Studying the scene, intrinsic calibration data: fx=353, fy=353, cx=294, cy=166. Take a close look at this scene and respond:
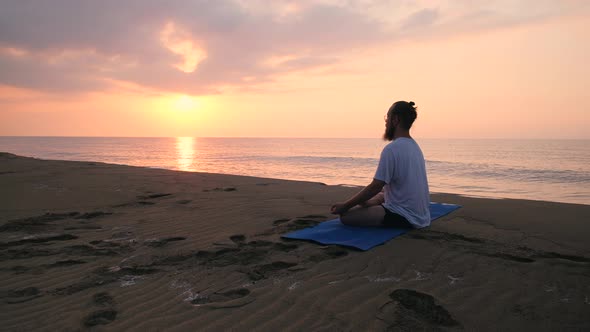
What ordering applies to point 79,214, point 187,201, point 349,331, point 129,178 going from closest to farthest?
point 349,331 → point 79,214 → point 187,201 → point 129,178

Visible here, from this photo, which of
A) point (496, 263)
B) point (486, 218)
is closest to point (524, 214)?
point (486, 218)

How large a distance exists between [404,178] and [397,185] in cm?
15

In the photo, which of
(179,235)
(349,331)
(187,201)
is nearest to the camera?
(349,331)

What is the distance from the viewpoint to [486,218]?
5641mm

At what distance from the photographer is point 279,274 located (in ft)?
11.0

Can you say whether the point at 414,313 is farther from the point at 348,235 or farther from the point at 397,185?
the point at 397,185

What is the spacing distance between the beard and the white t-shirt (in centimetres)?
23

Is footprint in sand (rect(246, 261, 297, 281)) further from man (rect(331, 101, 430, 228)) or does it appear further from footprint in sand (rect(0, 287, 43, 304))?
footprint in sand (rect(0, 287, 43, 304))

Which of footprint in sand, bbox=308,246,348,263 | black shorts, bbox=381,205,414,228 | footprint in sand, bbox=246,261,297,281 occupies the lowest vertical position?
footprint in sand, bbox=246,261,297,281

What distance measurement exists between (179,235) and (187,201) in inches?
104

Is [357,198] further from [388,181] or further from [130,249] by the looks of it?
[130,249]

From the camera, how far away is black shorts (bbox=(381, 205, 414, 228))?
4.55 meters

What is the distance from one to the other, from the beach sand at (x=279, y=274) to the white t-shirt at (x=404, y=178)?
0.35 m

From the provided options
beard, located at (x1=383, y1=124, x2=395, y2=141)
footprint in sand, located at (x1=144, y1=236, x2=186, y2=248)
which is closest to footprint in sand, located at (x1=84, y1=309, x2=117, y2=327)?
footprint in sand, located at (x1=144, y1=236, x2=186, y2=248)
